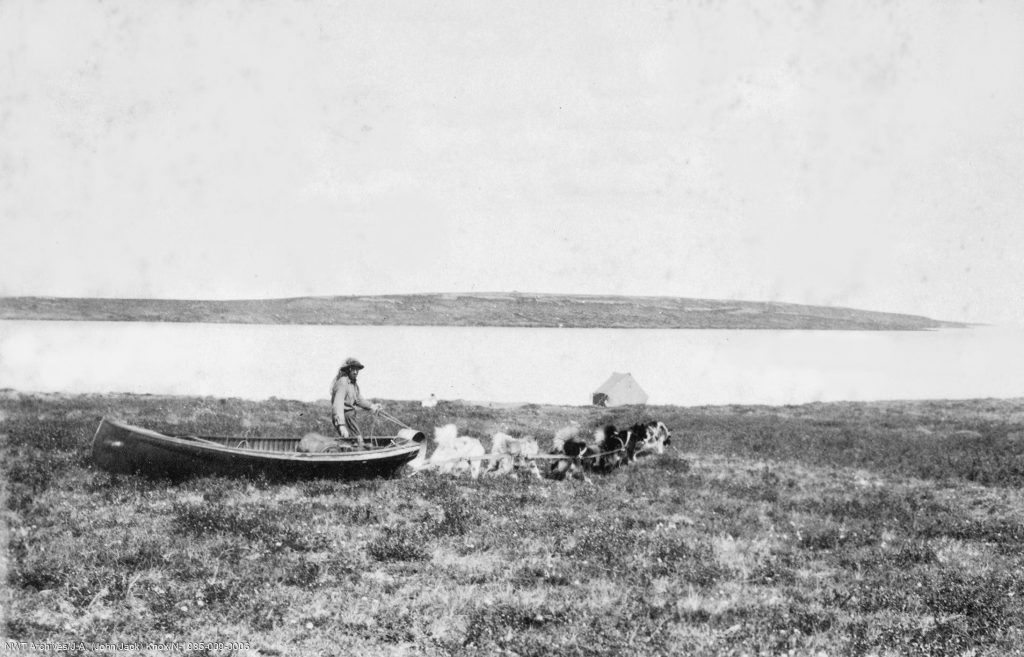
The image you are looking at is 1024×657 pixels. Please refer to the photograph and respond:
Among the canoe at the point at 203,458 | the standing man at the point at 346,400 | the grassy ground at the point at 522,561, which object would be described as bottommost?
the grassy ground at the point at 522,561

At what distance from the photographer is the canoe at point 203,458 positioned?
14930 mm

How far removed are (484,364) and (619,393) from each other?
3688 cm

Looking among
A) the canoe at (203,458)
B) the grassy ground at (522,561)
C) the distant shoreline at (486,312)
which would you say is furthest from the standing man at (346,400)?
the distant shoreline at (486,312)

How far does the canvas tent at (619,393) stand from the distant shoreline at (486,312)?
107 m

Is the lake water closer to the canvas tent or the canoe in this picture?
the canvas tent

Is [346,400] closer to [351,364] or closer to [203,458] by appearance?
[351,364]

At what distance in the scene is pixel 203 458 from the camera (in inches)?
595

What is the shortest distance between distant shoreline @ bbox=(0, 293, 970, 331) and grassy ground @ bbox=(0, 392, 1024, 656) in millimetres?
138380

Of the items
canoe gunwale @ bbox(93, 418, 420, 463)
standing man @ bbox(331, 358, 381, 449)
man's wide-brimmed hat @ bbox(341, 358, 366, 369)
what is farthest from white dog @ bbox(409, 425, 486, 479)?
man's wide-brimmed hat @ bbox(341, 358, 366, 369)

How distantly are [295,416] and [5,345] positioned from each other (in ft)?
236

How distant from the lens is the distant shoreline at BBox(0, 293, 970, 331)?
15038cm

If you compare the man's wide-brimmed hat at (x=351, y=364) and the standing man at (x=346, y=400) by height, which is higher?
the man's wide-brimmed hat at (x=351, y=364)

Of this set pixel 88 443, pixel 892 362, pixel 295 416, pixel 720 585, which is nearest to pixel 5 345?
pixel 295 416

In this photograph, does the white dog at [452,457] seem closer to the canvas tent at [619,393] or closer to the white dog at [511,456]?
the white dog at [511,456]
